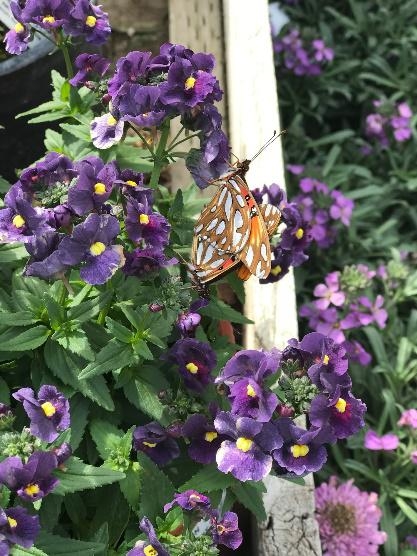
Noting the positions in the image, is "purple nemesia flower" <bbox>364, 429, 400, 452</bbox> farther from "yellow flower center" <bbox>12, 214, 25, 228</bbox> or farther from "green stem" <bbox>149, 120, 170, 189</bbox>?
"yellow flower center" <bbox>12, 214, 25, 228</bbox>

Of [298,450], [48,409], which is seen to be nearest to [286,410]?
[298,450]

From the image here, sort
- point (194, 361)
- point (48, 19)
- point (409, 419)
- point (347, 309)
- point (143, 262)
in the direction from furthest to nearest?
point (347, 309) < point (409, 419) < point (48, 19) < point (194, 361) < point (143, 262)

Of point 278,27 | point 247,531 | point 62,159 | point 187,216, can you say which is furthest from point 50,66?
point 278,27

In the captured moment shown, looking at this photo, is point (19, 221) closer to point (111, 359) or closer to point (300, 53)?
point (111, 359)

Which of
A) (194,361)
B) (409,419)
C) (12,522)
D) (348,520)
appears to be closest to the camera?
(12,522)

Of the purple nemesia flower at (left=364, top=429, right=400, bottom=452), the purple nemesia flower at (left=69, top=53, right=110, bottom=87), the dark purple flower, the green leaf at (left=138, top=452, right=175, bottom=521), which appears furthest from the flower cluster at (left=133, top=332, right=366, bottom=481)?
the purple nemesia flower at (left=364, top=429, right=400, bottom=452)

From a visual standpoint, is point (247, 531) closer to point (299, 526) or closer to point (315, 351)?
point (299, 526)

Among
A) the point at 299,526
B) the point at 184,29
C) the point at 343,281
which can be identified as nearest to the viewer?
the point at 299,526
